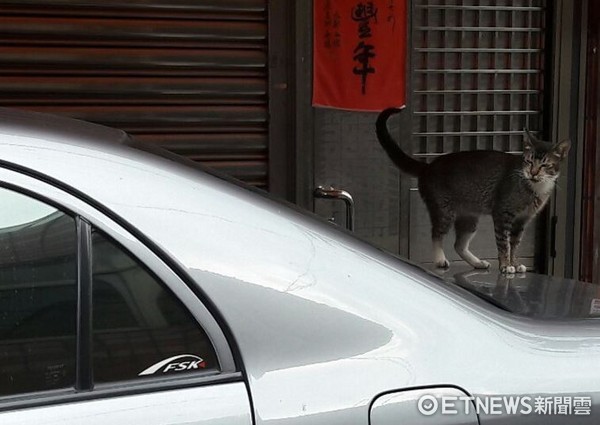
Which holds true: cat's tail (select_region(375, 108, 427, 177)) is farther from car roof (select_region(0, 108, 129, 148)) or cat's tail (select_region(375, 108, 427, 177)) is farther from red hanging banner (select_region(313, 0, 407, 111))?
car roof (select_region(0, 108, 129, 148))

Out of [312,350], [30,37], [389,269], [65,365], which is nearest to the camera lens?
[65,365]

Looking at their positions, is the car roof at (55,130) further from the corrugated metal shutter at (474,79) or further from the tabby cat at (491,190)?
the corrugated metal shutter at (474,79)

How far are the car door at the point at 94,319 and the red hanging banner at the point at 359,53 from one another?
4.09m

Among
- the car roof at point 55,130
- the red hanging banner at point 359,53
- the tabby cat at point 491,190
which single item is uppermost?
the red hanging banner at point 359,53

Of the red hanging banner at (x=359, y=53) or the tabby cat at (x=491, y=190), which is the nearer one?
the tabby cat at (x=491, y=190)

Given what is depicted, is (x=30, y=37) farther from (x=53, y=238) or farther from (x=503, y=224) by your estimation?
(x=53, y=238)

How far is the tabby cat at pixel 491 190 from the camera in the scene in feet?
14.0

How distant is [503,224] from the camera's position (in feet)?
14.5

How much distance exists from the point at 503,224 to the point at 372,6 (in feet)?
6.74

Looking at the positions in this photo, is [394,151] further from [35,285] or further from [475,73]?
[35,285]

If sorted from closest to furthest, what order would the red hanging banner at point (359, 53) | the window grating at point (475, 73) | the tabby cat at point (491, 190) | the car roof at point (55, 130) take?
the car roof at point (55, 130) < the tabby cat at point (491, 190) < the red hanging banner at point (359, 53) < the window grating at point (475, 73)

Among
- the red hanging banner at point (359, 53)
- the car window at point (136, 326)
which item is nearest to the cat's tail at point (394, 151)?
the red hanging banner at point (359, 53)

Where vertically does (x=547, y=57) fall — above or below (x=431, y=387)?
A: above

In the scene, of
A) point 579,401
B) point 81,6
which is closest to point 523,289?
point 579,401
